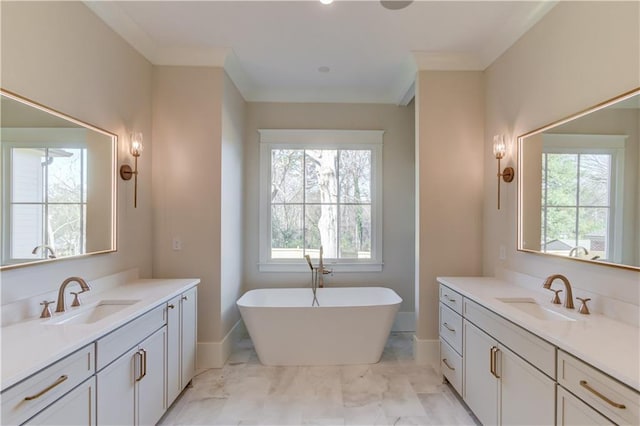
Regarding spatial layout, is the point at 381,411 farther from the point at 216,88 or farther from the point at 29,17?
the point at 29,17

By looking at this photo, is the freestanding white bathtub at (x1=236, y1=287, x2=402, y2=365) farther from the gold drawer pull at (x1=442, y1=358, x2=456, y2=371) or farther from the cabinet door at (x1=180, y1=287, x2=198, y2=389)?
the gold drawer pull at (x1=442, y1=358, x2=456, y2=371)

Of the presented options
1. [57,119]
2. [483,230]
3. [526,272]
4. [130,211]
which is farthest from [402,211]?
[57,119]

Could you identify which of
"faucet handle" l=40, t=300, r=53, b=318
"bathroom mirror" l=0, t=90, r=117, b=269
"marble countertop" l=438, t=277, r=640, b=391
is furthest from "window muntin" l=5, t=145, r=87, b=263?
"marble countertop" l=438, t=277, r=640, b=391

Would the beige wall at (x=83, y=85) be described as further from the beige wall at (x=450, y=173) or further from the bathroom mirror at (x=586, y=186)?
the bathroom mirror at (x=586, y=186)

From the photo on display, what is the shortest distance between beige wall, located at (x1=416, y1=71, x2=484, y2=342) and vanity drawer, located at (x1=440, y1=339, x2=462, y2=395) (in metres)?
0.30

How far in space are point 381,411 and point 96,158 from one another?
267 cm

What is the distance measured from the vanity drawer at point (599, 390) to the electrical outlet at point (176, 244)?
2.75 m

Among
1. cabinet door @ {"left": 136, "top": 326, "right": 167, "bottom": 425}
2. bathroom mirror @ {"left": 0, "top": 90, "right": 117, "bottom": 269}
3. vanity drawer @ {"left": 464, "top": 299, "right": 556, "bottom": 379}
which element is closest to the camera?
vanity drawer @ {"left": 464, "top": 299, "right": 556, "bottom": 379}

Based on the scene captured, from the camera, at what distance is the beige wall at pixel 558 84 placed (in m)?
1.53

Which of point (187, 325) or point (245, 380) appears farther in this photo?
point (245, 380)

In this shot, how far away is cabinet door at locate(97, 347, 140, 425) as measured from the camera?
1384 mm

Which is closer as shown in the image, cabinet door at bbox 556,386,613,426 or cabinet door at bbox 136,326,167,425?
cabinet door at bbox 556,386,613,426

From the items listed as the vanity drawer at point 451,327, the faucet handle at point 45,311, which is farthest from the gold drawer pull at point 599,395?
the faucet handle at point 45,311

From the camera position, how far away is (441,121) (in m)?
2.81
